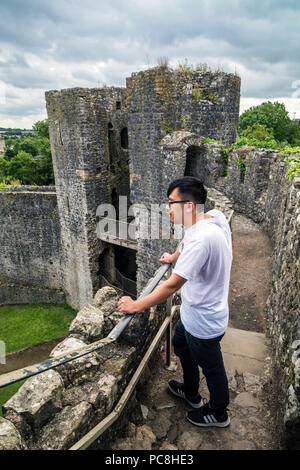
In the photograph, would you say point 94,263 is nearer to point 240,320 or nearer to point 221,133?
point 221,133

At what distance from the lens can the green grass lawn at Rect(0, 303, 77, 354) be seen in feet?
41.0

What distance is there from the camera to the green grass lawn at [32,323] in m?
12.5

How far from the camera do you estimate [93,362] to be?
244 centimetres

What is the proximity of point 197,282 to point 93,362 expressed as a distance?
1.10 meters

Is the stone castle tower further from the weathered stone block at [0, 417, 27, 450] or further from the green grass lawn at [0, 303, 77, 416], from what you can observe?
the weathered stone block at [0, 417, 27, 450]

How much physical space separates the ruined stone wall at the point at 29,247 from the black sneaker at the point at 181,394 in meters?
12.3

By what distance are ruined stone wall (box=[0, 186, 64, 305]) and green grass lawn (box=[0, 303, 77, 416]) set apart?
1.93 feet

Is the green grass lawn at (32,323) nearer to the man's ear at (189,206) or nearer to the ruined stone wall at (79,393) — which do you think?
the ruined stone wall at (79,393)

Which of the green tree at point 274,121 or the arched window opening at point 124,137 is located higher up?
the green tree at point 274,121

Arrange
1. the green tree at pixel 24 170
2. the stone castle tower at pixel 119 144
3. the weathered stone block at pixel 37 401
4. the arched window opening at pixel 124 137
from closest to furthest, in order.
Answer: the weathered stone block at pixel 37 401, the stone castle tower at pixel 119 144, the arched window opening at pixel 124 137, the green tree at pixel 24 170

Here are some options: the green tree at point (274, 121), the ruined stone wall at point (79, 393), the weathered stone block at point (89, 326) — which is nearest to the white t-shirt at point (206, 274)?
the ruined stone wall at point (79, 393)

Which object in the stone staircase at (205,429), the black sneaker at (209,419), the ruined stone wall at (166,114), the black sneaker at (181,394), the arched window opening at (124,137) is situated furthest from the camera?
the arched window opening at (124,137)

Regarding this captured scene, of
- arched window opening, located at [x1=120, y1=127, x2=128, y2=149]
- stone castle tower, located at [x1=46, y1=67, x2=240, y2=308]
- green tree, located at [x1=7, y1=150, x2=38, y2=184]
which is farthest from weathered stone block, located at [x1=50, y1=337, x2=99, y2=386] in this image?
green tree, located at [x1=7, y1=150, x2=38, y2=184]
